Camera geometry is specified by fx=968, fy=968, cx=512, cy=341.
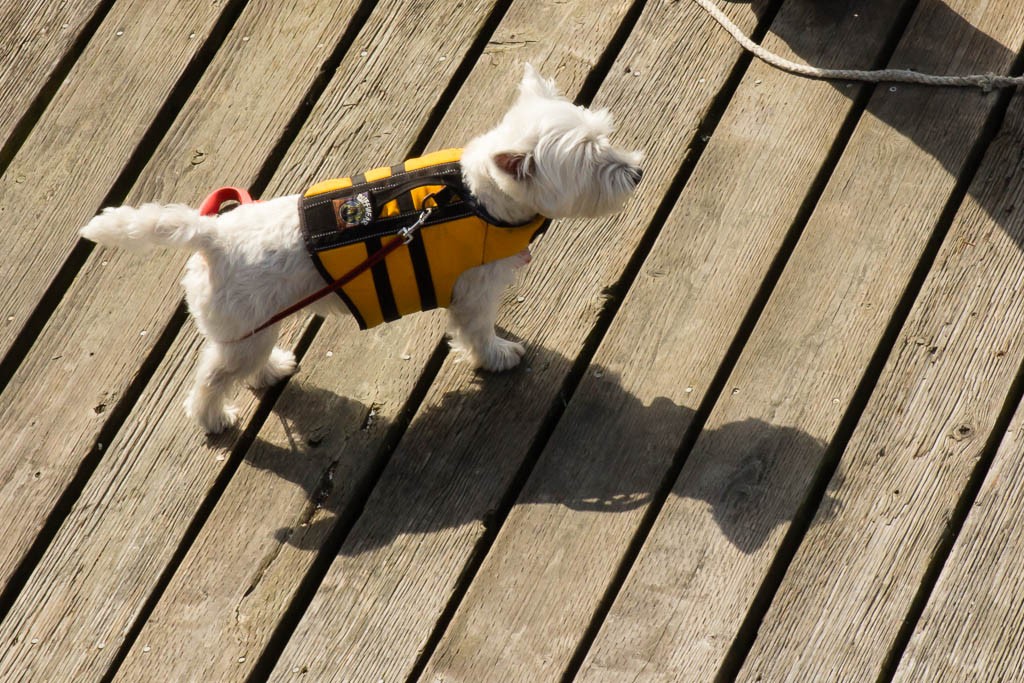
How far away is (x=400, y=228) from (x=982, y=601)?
69.8 inches

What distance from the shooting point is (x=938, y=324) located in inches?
110

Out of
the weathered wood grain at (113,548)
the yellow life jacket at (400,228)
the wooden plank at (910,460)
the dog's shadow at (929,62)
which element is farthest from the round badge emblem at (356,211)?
the dog's shadow at (929,62)

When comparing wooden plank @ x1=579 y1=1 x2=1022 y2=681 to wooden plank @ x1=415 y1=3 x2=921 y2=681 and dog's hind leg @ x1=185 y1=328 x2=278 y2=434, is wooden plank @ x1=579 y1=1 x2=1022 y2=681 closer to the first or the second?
wooden plank @ x1=415 y1=3 x2=921 y2=681

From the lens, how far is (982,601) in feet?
8.18

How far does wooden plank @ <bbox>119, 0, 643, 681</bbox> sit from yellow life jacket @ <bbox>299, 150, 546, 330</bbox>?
0.33m

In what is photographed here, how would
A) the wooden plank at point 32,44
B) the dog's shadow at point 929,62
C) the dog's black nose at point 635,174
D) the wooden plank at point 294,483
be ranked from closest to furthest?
the dog's black nose at point 635,174
the wooden plank at point 294,483
the dog's shadow at point 929,62
the wooden plank at point 32,44

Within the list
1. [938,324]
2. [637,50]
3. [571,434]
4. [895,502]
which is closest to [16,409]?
→ [571,434]

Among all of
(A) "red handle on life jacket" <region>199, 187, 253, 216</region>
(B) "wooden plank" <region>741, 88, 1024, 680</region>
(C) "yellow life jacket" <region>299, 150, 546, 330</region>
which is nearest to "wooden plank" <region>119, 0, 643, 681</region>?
(C) "yellow life jacket" <region>299, 150, 546, 330</region>

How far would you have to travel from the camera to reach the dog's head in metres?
2.40

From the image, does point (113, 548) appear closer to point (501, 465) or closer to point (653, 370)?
point (501, 465)

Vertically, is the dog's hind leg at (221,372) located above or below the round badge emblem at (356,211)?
below

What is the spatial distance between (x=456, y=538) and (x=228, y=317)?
86cm

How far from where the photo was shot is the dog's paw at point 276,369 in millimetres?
2844

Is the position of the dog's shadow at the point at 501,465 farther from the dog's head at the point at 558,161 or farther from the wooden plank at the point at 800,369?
the dog's head at the point at 558,161
